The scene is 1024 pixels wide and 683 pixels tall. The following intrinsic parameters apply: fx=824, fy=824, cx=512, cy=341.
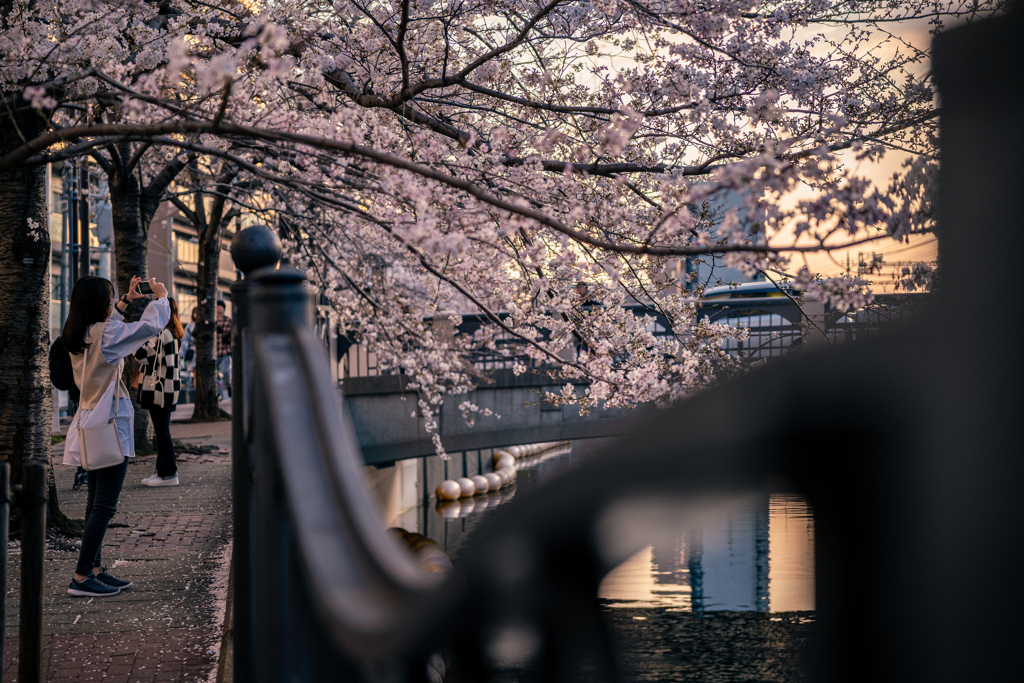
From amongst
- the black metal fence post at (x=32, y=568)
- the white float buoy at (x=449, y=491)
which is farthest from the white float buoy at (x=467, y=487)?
the black metal fence post at (x=32, y=568)

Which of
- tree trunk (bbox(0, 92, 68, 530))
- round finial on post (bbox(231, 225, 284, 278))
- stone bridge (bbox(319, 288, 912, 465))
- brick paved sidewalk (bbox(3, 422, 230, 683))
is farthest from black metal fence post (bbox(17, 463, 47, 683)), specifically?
stone bridge (bbox(319, 288, 912, 465))

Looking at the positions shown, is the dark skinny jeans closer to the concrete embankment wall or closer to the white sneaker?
the white sneaker

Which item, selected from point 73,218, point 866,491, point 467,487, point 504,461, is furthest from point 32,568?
point 504,461

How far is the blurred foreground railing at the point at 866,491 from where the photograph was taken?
0.72 meters

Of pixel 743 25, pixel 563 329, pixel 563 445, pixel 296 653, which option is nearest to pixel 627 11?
pixel 743 25

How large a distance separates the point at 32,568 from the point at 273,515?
2515 millimetres

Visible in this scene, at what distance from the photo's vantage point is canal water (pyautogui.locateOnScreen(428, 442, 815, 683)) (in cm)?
74

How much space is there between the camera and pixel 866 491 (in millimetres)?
740

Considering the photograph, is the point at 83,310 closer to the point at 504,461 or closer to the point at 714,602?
the point at 714,602

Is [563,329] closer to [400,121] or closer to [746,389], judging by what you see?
[400,121]

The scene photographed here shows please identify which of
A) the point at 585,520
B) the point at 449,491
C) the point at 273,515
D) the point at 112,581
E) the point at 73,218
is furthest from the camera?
the point at 449,491

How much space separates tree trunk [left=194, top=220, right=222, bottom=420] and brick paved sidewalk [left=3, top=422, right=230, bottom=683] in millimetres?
7434

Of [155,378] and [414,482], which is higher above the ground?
[155,378]

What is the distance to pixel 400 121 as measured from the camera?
616cm
